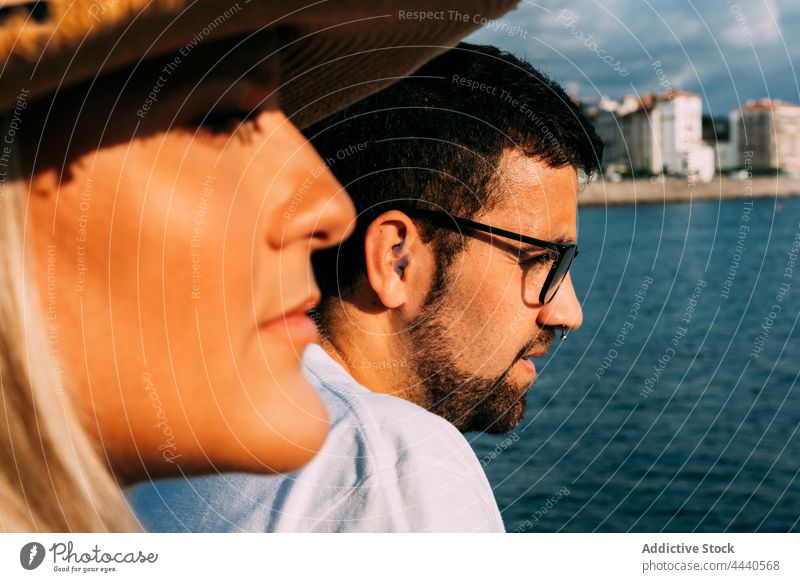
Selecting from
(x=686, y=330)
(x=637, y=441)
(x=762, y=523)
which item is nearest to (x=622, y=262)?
(x=686, y=330)

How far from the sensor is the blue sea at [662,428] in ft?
20.2

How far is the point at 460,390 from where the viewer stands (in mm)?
1889

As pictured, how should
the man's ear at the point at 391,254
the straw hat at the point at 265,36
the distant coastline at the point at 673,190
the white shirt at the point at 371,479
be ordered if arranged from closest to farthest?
1. the straw hat at the point at 265,36
2. the white shirt at the point at 371,479
3. the man's ear at the point at 391,254
4. the distant coastline at the point at 673,190

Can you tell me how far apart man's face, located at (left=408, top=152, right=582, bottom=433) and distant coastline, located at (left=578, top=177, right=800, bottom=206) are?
1187 cm

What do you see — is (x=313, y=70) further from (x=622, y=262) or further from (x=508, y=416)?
(x=622, y=262)

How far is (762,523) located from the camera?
6082 mm

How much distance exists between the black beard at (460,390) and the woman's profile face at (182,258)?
2.17 feet

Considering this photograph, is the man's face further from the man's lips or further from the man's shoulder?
the man's shoulder

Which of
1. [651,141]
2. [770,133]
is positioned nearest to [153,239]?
[651,141]

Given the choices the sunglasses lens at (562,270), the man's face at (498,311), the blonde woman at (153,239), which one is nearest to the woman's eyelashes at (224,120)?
the blonde woman at (153,239)

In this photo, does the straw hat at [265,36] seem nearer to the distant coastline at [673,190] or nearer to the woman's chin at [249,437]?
the woman's chin at [249,437]

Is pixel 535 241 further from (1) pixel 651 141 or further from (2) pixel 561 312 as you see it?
(1) pixel 651 141

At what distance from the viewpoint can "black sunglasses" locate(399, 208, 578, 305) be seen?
5.76 feet
